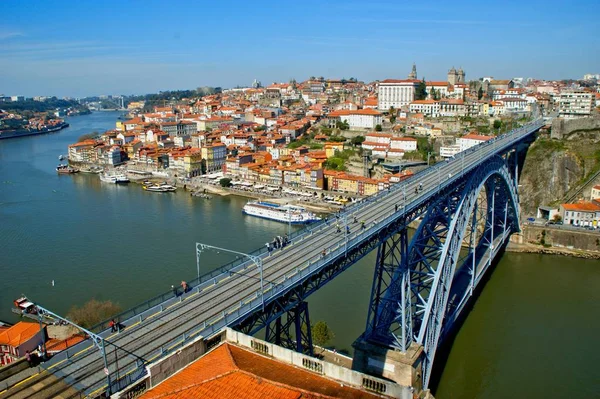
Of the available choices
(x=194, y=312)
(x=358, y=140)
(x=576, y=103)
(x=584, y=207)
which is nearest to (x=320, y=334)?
(x=194, y=312)

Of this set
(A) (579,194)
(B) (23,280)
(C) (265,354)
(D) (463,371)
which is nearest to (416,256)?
(D) (463,371)

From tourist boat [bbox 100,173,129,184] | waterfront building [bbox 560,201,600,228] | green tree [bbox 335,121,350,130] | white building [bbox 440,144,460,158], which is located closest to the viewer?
waterfront building [bbox 560,201,600,228]

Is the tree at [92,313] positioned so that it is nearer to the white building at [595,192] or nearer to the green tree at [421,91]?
the white building at [595,192]

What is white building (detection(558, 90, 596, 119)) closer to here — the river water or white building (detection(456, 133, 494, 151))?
white building (detection(456, 133, 494, 151))

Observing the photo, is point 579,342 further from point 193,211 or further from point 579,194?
point 193,211

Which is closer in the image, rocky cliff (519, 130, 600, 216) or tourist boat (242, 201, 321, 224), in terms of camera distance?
rocky cliff (519, 130, 600, 216)

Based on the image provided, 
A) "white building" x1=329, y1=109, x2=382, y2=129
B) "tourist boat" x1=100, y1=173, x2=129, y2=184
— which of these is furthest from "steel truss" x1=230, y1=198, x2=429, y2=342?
"tourist boat" x1=100, y1=173, x2=129, y2=184
